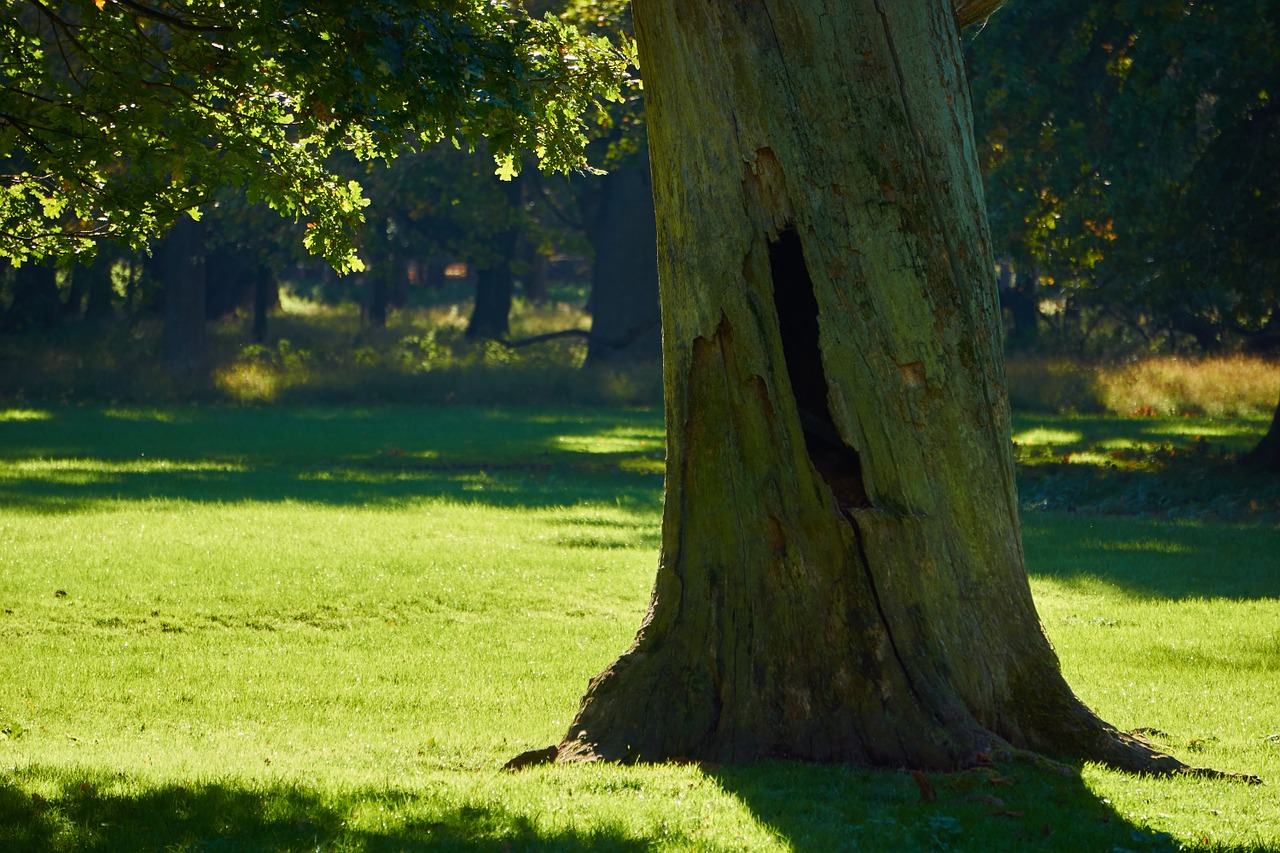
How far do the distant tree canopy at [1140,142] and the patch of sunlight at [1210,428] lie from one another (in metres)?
1.80

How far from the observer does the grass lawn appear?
5.69m

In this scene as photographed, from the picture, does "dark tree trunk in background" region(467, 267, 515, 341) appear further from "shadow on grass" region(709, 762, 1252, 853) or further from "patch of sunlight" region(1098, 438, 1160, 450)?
"shadow on grass" region(709, 762, 1252, 853)

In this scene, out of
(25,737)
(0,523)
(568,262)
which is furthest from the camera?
(568,262)

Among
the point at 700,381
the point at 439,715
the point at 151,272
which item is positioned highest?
the point at 151,272

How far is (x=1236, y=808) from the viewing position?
239 inches

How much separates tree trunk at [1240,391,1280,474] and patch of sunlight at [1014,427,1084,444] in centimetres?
476

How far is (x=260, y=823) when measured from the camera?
5617mm

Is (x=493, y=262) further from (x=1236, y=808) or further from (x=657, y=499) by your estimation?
(x=1236, y=808)

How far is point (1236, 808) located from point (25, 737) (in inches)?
246

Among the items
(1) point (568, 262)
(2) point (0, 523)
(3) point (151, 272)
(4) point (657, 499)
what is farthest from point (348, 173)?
(1) point (568, 262)

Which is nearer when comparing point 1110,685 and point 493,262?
point 1110,685

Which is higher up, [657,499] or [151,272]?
[151,272]

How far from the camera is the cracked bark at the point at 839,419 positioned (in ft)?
21.6

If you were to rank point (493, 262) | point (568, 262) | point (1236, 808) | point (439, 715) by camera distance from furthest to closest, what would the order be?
point (568, 262)
point (493, 262)
point (439, 715)
point (1236, 808)
